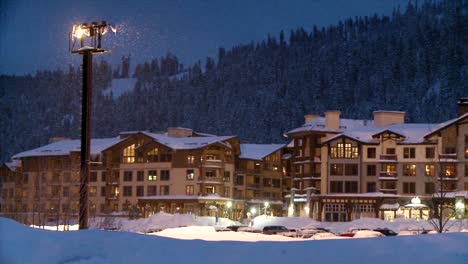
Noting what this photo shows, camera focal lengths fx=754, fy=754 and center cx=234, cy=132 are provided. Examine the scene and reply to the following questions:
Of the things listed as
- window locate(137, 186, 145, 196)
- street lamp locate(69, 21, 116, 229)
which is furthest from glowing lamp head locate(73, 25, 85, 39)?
window locate(137, 186, 145, 196)

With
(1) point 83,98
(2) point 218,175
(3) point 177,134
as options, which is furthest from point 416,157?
(1) point 83,98

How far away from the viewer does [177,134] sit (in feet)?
348

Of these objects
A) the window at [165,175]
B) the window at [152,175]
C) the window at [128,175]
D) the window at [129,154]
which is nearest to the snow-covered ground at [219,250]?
the window at [165,175]

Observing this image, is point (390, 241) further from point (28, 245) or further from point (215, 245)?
point (28, 245)

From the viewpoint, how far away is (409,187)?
278 feet

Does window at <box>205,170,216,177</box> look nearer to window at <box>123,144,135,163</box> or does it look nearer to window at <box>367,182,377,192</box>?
window at <box>123,144,135,163</box>

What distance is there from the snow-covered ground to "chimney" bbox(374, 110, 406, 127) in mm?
79052

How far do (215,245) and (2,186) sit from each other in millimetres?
106422

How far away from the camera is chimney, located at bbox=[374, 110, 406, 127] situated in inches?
3632

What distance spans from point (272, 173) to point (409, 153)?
29784 mm

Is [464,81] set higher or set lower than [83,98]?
higher

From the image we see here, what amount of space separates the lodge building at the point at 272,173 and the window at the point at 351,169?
0.38ft

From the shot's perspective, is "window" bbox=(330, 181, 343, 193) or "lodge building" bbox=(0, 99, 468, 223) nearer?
"lodge building" bbox=(0, 99, 468, 223)

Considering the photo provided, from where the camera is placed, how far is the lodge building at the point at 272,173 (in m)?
83.2
